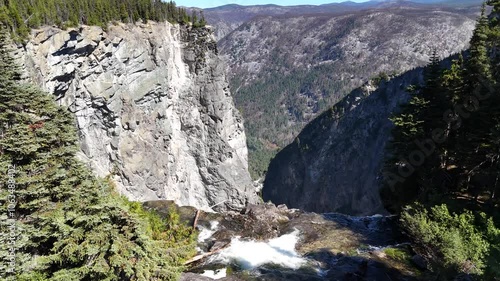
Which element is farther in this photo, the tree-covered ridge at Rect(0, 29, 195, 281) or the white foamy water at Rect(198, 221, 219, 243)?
the white foamy water at Rect(198, 221, 219, 243)

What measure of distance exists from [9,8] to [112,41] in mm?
14828

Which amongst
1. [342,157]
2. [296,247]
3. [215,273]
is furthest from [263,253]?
[342,157]

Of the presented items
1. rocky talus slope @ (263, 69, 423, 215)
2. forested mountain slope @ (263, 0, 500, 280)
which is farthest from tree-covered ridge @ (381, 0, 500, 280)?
rocky talus slope @ (263, 69, 423, 215)

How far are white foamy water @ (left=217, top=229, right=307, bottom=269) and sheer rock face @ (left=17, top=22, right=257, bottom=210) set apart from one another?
1108 inches

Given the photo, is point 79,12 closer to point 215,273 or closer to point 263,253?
point 263,253

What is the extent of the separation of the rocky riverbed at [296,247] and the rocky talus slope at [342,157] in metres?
78.0

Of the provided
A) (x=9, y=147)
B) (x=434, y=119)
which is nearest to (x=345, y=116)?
(x=434, y=119)

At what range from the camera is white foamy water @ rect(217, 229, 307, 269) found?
27.5 meters

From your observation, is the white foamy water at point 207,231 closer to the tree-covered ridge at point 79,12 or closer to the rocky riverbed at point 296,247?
the rocky riverbed at point 296,247

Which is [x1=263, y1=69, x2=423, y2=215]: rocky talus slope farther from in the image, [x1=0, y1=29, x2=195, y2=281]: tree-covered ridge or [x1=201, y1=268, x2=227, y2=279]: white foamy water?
[x1=0, y1=29, x2=195, y2=281]: tree-covered ridge

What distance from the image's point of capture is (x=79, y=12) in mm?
56094

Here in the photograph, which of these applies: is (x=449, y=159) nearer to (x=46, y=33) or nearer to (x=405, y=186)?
(x=405, y=186)

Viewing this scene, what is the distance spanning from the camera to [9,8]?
48.3 meters

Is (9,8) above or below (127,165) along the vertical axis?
above
